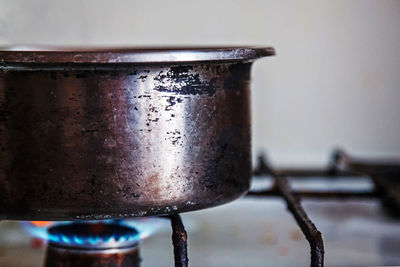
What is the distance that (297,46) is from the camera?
1.44 metres

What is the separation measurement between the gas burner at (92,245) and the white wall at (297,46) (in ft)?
1.94

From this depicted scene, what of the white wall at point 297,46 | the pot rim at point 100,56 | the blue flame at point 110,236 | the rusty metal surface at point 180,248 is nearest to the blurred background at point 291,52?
the white wall at point 297,46

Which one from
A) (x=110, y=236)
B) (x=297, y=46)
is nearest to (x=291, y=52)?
(x=297, y=46)

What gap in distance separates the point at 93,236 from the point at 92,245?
0.05ft

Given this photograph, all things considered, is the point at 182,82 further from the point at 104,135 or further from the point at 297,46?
the point at 297,46

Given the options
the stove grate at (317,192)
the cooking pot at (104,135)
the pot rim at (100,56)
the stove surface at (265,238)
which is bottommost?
the stove surface at (265,238)

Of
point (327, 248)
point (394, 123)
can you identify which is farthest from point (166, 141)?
point (394, 123)

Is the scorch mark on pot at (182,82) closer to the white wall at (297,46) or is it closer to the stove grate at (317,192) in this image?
the stove grate at (317,192)

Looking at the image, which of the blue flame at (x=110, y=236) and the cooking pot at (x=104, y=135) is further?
the blue flame at (x=110, y=236)

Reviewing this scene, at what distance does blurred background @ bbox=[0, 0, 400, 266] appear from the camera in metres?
1.39

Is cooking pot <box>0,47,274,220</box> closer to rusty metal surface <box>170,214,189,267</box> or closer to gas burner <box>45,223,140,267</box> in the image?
rusty metal surface <box>170,214,189,267</box>

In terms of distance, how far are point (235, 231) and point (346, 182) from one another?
344 millimetres

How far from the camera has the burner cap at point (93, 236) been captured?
874 mm

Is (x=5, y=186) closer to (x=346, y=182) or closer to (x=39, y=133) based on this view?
(x=39, y=133)
